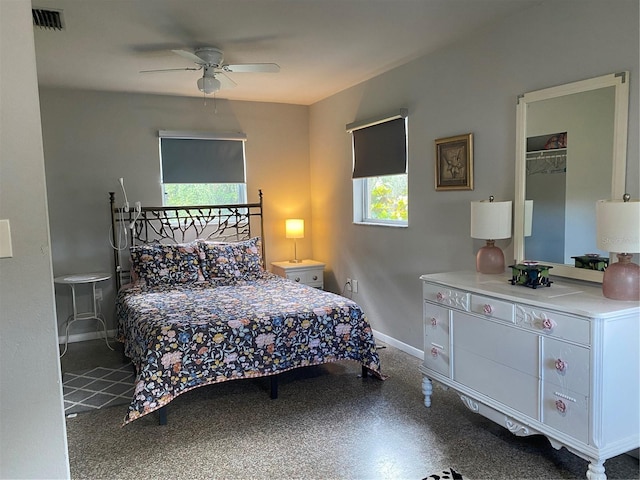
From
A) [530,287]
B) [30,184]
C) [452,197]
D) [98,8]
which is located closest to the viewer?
[30,184]

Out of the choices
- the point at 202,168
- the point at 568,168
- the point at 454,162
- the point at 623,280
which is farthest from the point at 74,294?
the point at 623,280

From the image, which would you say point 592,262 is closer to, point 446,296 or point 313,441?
point 446,296

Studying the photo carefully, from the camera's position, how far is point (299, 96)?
4977mm

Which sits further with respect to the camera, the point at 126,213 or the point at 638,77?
the point at 126,213

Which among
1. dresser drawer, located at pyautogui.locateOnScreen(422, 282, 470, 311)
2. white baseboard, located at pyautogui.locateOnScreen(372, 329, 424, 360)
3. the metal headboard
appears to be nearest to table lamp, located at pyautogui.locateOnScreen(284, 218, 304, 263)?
the metal headboard

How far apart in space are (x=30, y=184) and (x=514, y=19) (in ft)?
9.11

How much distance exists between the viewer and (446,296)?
271 centimetres

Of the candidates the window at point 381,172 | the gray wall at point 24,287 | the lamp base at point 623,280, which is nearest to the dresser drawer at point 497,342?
the lamp base at point 623,280

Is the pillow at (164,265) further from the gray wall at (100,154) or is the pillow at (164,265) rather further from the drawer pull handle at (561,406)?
the drawer pull handle at (561,406)

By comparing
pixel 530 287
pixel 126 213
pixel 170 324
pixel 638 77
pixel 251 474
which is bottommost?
pixel 251 474

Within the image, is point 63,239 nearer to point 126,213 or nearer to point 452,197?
point 126,213

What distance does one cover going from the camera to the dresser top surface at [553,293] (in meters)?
1.97

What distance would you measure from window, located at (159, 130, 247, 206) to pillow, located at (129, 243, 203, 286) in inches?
31.9

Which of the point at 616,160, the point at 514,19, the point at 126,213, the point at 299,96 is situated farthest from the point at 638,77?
the point at 126,213
